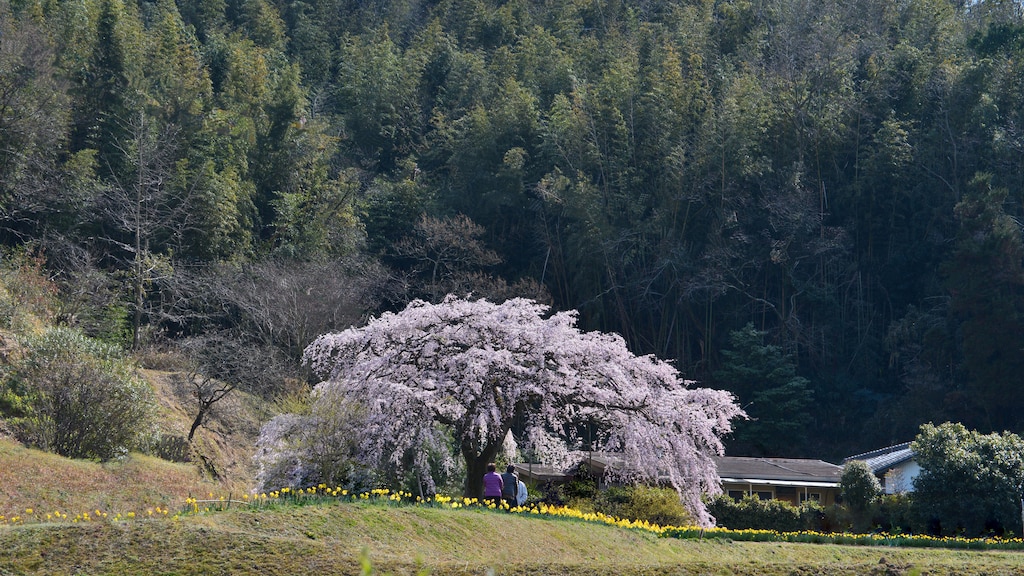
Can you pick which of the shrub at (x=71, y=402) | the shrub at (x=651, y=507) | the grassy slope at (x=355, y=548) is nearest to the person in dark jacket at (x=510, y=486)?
the grassy slope at (x=355, y=548)

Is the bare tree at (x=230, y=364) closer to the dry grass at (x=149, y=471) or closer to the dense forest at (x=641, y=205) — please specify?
the dense forest at (x=641, y=205)

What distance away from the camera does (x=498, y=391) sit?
1945 centimetres

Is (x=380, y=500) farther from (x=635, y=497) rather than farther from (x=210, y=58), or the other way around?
(x=210, y=58)

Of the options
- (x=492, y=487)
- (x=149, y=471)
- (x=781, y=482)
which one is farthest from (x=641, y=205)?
(x=492, y=487)

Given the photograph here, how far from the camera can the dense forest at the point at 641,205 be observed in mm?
37250

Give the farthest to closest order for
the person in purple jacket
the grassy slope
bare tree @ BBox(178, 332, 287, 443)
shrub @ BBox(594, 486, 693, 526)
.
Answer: bare tree @ BBox(178, 332, 287, 443) < shrub @ BBox(594, 486, 693, 526) < the person in purple jacket < the grassy slope

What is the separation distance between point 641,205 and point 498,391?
83.8 ft

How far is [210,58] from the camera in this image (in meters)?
53.6

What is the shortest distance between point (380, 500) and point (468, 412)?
4291mm

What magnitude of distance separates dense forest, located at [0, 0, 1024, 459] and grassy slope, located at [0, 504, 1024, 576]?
69.0 feet

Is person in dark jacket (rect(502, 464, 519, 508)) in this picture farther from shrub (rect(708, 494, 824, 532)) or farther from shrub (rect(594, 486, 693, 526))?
shrub (rect(708, 494, 824, 532))

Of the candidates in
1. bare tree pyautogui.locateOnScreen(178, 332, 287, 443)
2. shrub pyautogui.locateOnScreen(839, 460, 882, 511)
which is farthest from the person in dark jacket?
bare tree pyautogui.locateOnScreen(178, 332, 287, 443)

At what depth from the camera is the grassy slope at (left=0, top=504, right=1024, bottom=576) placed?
10602mm

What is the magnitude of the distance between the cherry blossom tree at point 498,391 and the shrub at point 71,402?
5362 millimetres
